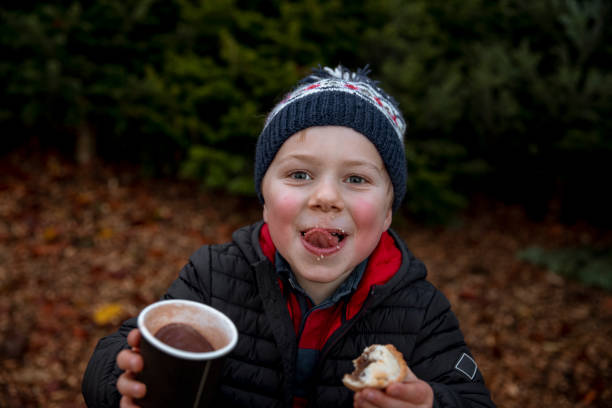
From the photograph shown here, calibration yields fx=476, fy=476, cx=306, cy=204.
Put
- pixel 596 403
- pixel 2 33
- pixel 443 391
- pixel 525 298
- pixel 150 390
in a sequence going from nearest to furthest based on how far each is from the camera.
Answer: pixel 150 390 < pixel 443 391 < pixel 596 403 < pixel 525 298 < pixel 2 33

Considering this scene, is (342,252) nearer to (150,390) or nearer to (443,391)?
(443,391)

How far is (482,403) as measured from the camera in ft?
5.52

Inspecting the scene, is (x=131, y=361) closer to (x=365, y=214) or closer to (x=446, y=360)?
(x=365, y=214)

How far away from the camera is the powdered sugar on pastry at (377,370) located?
1322mm

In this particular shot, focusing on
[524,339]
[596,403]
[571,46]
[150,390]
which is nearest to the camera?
[150,390]

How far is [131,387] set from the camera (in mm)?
1244

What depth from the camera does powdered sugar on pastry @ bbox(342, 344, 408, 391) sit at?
1.32 metres

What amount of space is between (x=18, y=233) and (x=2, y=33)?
6.09 feet

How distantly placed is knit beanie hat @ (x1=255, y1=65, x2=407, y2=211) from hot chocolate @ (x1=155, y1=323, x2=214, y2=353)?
78 cm

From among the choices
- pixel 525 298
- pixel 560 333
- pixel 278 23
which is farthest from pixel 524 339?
pixel 278 23

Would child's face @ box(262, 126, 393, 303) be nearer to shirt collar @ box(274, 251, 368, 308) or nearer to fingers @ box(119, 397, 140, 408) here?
shirt collar @ box(274, 251, 368, 308)

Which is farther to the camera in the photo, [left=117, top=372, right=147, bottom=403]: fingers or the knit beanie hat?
the knit beanie hat

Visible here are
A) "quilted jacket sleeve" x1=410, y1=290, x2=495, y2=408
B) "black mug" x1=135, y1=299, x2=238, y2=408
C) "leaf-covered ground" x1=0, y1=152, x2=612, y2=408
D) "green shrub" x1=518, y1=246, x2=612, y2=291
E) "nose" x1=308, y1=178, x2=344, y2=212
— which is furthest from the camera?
"green shrub" x1=518, y1=246, x2=612, y2=291

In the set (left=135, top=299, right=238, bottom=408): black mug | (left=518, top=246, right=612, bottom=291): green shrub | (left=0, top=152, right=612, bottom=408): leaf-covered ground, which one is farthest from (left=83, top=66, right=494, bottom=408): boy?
(left=518, top=246, right=612, bottom=291): green shrub
